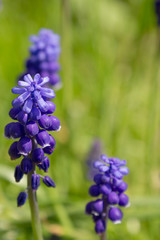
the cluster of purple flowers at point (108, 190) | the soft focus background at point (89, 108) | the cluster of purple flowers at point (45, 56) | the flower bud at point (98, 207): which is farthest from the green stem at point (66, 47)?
the flower bud at point (98, 207)

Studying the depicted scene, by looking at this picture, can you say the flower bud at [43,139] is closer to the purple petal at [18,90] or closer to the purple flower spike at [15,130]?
the purple flower spike at [15,130]

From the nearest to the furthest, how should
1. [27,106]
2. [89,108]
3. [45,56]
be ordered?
[27,106], [45,56], [89,108]

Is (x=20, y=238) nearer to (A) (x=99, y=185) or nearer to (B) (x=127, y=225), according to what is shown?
(B) (x=127, y=225)

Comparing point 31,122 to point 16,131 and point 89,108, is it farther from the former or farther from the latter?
point 89,108

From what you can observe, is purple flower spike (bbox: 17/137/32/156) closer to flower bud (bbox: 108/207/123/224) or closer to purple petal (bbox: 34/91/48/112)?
purple petal (bbox: 34/91/48/112)

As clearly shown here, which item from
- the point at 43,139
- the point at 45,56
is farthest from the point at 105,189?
the point at 45,56

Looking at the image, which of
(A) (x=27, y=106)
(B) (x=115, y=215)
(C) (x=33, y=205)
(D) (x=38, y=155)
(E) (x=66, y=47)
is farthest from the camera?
(E) (x=66, y=47)

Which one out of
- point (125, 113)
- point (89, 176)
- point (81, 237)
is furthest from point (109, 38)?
point (81, 237)
